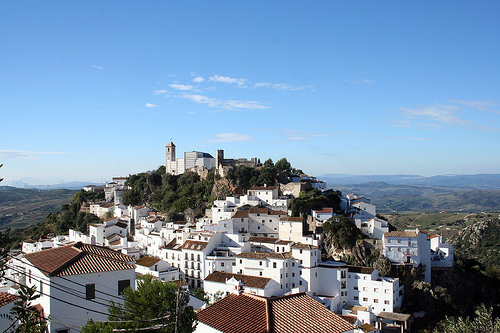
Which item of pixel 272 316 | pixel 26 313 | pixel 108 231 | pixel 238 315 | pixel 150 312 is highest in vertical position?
pixel 26 313

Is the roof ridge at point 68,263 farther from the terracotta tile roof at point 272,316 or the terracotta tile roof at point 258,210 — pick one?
the terracotta tile roof at point 258,210

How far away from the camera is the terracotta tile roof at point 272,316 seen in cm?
1214

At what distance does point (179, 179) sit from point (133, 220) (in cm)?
1061

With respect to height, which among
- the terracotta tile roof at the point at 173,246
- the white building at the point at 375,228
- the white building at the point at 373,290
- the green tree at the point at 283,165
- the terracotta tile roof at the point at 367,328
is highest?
the green tree at the point at 283,165

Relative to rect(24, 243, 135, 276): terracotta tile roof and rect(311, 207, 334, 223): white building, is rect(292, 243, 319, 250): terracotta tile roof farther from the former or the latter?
rect(24, 243, 135, 276): terracotta tile roof

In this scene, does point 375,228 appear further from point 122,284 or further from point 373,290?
point 122,284

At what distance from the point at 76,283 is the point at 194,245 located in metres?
25.1

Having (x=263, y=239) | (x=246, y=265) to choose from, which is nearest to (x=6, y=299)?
(x=246, y=265)

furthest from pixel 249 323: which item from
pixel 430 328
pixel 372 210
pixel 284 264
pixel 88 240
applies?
pixel 88 240

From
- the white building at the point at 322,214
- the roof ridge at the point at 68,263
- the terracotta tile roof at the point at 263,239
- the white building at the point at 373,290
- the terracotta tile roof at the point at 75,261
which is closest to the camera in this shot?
the roof ridge at the point at 68,263

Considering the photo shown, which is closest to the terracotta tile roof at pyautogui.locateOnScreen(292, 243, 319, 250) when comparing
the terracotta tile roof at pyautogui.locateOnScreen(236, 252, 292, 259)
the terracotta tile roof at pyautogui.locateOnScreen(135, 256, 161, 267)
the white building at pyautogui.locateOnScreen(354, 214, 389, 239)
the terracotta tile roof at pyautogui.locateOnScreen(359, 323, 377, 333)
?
the terracotta tile roof at pyautogui.locateOnScreen(236, 252, 292, 259)

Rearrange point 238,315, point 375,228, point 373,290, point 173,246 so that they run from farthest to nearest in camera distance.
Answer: point 173,246 → point 375,228 → point 373,290 → point 238,315

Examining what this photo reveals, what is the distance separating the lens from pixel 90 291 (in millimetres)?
15617

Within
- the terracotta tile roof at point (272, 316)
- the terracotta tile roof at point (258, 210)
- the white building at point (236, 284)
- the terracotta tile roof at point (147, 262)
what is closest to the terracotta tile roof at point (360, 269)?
the white building at point (236, 284)
